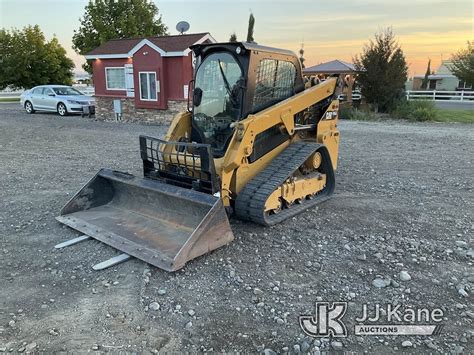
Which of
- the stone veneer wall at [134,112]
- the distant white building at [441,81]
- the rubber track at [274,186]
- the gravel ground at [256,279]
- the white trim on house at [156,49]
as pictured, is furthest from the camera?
the distant white building at [441,81]

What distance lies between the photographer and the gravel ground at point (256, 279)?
3.14m

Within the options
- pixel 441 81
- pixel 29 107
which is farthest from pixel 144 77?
pixel 441 81

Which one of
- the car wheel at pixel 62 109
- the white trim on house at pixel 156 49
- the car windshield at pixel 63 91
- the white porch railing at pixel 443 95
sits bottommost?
the car wheel at pixel 62 109

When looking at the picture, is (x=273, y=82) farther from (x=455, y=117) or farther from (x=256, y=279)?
(x=455, y=117)

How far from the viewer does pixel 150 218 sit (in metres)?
5.06

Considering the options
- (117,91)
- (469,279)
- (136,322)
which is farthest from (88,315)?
(117,91)

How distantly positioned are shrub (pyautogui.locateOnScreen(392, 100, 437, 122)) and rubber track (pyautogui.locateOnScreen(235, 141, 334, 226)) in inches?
539

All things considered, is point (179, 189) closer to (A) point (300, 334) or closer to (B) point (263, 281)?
(B) point (263, 281)

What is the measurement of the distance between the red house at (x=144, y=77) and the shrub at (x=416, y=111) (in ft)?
30.0

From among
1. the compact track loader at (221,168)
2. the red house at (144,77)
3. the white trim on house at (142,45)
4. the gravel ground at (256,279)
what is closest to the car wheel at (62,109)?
the red house at (144,77)

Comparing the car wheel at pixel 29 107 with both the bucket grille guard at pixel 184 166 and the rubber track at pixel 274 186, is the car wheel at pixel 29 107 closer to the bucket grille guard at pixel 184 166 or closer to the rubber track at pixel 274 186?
the bucket grille guard at pixel 184 166

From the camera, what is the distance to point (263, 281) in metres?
3.95

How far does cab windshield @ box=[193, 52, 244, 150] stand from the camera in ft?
17.5

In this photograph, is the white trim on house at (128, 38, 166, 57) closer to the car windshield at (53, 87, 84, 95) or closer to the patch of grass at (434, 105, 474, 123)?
the car windshield at (53, 87, 84, 95)
